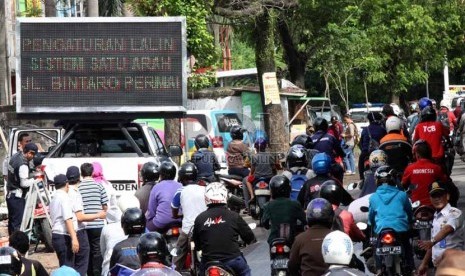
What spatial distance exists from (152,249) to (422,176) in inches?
243

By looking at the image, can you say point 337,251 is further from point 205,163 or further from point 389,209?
point 205,163

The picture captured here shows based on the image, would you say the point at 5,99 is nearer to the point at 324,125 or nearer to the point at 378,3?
the point at 378,3

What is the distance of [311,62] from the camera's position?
45688 millimetres

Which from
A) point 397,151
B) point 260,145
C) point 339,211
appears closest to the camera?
point 339,211

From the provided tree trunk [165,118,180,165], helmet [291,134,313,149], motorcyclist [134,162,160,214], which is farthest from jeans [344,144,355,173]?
motorcyclist [134,162,160,214]

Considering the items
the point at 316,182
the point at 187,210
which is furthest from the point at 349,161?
the point at 316,182

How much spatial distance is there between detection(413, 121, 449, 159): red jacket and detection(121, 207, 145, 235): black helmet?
8.39 meters

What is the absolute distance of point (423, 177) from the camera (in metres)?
14.0

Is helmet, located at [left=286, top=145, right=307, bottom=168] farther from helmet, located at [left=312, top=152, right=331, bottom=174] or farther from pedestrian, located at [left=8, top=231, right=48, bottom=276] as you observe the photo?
pedestrian, located at [left=8, top=231, right=48, bottom=276]

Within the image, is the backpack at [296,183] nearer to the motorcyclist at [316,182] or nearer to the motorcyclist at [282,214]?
the motorcyclist at [316,182]

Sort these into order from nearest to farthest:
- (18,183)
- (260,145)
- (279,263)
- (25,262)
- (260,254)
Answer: (25,262)
(279,263)
(260,254)
(18,183)
(260,145)

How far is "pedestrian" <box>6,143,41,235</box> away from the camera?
18625mm

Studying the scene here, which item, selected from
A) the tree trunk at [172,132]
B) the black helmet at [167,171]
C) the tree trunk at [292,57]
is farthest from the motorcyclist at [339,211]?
the tree trunk at [292,57]

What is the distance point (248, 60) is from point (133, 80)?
5786cm
